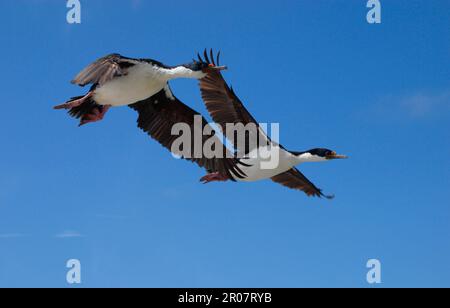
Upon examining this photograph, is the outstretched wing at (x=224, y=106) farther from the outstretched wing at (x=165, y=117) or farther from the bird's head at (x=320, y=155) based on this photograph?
the bird's head at (x=320, y=155)

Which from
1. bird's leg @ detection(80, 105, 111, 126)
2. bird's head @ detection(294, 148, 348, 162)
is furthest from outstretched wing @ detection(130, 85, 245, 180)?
bird's head @ detection(294, 148, 348, 162)

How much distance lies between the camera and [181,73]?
13.8 m

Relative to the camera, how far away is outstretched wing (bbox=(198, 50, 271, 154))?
1502cm

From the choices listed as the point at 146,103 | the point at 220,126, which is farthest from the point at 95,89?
the point at 220,126

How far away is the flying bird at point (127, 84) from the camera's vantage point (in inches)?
528

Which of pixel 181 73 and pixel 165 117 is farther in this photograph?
pixel 165 117

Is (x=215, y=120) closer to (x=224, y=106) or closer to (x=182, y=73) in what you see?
(x=224, y=106)

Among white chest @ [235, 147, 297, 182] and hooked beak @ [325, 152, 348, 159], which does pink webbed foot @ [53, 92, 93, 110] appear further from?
hooked beak @ [325, 152, 348, 159]

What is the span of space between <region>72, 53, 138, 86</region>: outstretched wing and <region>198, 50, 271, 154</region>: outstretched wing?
227 centimetres

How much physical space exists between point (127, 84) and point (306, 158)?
15.0 feet

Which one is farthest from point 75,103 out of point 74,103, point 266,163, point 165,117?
point 266,163

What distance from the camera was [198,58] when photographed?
1398cm

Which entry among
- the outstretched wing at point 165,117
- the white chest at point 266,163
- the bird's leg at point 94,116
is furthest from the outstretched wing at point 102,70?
the white chest at point 266,163
